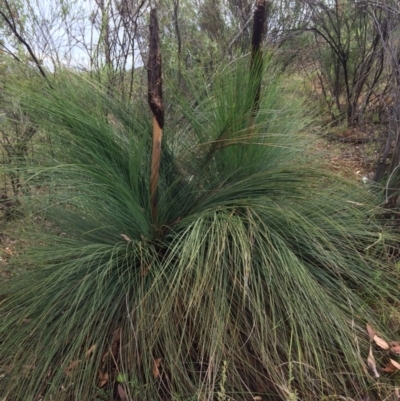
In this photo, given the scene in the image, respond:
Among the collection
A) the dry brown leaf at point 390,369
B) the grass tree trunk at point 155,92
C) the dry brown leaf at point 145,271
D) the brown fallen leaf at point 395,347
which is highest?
the grass tree trunk at point 155,92

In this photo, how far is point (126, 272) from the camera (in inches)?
71.0

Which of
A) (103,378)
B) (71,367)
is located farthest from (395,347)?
(71,367)

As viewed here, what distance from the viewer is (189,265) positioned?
1.54 meters

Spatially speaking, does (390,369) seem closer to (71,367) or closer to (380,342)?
(380,342)

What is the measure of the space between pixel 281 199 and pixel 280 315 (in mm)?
548

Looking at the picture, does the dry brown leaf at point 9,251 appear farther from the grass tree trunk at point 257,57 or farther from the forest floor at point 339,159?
the grass tree trunk at point 257,57

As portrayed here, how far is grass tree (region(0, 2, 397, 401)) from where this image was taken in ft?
5.10

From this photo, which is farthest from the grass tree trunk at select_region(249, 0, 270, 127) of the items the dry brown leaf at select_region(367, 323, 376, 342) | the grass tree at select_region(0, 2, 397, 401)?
the dry brown leaf at select_region(367, 323, 376, 342)

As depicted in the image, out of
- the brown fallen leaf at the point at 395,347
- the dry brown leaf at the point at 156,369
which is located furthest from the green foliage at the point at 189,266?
the brown fallen leaf at the point at 395,347

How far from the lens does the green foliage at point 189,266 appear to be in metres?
1.56

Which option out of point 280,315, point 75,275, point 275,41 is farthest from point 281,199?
point 275,41

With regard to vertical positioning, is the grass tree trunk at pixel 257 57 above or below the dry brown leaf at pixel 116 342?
above

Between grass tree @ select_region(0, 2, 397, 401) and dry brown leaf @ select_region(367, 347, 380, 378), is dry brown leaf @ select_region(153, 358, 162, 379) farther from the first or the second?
dry brown leaf @ select_region(367, 347, 380, 378)

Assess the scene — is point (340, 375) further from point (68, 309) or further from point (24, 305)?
point (24, 305)
